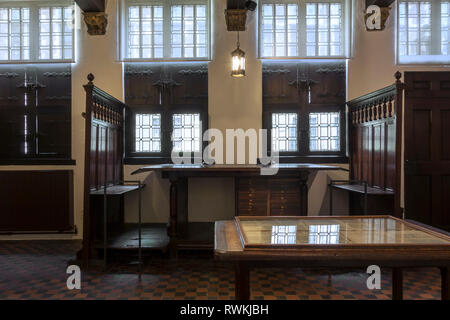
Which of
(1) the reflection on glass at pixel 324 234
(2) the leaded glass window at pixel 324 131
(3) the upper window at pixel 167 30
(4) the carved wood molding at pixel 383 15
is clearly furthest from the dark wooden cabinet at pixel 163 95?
(1) the reflection on glass at pixel 324 234

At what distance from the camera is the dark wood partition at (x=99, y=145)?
410cm

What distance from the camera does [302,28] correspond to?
5836mm

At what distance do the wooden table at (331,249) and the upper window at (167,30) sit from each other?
451 cm

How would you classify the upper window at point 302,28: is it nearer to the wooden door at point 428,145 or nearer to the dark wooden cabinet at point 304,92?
the dark wooden cabinet at point 304,92

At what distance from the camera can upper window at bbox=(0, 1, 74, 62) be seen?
584 centimetres

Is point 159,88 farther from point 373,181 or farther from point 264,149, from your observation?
point 373,181

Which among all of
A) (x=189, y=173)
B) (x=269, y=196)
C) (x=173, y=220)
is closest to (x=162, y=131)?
(x=189, y=173)

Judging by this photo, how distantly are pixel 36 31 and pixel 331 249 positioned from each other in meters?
6.45

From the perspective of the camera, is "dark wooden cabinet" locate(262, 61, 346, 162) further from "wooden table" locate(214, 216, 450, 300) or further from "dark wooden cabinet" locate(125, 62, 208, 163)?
"wooden table" locate(214, 216, 450, 300)

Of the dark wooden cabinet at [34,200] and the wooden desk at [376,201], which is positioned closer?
the wooden desk at [376,201]

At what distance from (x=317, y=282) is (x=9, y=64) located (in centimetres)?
637

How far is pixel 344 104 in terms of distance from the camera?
5.76 m

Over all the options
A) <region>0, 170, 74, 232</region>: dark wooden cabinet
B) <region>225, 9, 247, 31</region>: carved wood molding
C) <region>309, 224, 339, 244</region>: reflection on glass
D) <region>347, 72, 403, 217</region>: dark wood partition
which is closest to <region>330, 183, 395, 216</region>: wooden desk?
<region>347, 72, 403, 217</region>: dark wood partition

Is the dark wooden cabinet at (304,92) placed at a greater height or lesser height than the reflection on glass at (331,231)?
greater
